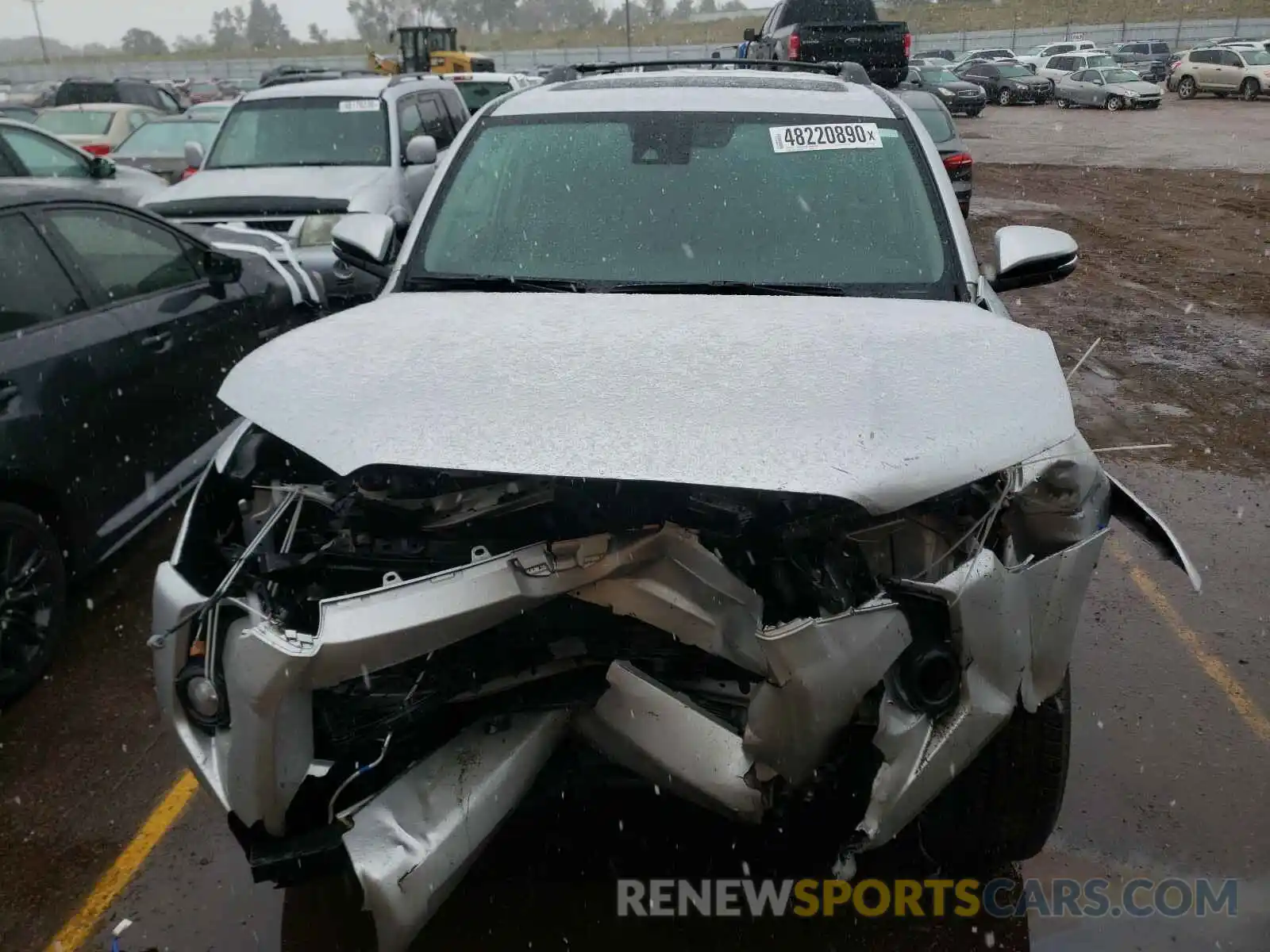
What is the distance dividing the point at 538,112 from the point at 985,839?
9.92 feet

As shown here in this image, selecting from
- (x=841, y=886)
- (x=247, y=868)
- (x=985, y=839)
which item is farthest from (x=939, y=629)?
(x=247, y=868)

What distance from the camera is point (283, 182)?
8.35 meters

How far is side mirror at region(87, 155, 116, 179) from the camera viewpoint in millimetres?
9508

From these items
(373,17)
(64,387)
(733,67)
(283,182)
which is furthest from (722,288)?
(373,17)

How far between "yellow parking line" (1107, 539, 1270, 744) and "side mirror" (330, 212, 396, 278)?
339 centimetres

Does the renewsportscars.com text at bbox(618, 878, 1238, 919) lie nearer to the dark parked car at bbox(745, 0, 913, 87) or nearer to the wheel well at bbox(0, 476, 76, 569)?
the wheel well at bbox(0, 476, 76, 569)

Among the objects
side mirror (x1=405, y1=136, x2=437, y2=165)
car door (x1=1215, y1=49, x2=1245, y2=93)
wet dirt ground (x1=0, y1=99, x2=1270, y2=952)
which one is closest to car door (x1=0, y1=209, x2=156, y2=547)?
wet dirt ground (x1=0, y1=99, x2=1270, y2=952)

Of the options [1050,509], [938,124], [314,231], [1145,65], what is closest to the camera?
[1050,509]

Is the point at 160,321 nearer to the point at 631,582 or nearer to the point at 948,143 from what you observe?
the point at 631,582

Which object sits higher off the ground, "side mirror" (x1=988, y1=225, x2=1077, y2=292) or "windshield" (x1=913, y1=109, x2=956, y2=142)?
"side mirror" (x1=988, y1=225, x2=1077, y2=292)

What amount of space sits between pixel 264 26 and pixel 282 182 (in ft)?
392

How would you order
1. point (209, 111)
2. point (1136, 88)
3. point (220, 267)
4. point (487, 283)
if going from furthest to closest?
1. point (1136, 88)
2. point (209, 111)
3. point (220, 267)
4. point (487, 283)

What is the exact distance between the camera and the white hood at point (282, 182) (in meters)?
8.10

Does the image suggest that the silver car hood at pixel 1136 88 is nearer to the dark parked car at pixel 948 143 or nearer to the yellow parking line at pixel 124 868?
the dark parked car at pixel 948 143
